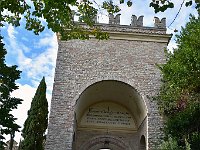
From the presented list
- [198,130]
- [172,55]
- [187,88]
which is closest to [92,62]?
[172,55]

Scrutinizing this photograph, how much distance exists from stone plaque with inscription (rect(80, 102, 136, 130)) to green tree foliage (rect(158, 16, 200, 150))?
392 cm

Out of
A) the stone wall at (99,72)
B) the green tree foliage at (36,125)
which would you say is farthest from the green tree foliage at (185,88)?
the green tree foliage at (36,125)

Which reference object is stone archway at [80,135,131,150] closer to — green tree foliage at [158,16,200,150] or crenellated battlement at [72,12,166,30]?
green tree foliage at [158,16,200,150]

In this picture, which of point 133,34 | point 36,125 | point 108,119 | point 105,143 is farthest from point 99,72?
point 105,143

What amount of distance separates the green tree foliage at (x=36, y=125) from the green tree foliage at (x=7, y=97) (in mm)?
587

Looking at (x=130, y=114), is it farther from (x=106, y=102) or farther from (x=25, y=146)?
(x=25, y=146)

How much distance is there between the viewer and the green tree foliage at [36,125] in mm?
12508

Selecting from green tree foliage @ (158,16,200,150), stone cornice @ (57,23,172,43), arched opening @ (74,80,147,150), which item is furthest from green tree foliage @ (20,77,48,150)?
green tree foliage @ (158,16,200,150)

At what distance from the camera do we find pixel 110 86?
1405cm

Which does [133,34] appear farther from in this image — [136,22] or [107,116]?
[107,116]

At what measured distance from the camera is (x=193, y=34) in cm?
1094

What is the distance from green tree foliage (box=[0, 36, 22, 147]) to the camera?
42.0 ft

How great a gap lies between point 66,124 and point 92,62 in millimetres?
2912

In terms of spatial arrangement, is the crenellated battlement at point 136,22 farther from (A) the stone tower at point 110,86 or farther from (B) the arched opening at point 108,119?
(B) the arched opening at point 108,119
